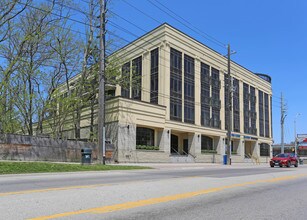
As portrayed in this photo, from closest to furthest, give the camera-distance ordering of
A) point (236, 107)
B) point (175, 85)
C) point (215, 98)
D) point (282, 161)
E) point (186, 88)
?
point (282, 161), point (175, 85), point (186, 88), point (215, 98), point (236, 107)

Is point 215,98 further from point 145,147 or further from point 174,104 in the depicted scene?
point 145,147

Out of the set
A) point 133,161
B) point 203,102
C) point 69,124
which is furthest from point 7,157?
point 203,102

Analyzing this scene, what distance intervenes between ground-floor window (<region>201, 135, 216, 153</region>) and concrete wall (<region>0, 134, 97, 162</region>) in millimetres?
21734

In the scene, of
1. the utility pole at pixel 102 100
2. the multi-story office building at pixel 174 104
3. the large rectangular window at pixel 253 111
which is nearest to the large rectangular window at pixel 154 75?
the multi-story office building at pixel 174 104

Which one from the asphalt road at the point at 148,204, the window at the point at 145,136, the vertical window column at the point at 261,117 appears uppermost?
the vertical window column at the point at 261,117

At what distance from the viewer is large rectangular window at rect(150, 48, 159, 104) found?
43000 mm

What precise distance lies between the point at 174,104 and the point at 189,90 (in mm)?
4649

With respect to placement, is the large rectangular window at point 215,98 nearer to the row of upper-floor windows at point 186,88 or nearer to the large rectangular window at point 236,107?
the row of upper-floor windows at point 186,88

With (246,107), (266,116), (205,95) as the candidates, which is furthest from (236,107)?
(266,116)

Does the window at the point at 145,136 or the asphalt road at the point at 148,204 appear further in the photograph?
the window at the point at 145,136

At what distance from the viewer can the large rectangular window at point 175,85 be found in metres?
43.2

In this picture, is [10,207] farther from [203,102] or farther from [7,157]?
[203,102]

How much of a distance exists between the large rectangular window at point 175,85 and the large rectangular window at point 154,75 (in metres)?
A: 1.81

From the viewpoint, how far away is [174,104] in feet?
143
